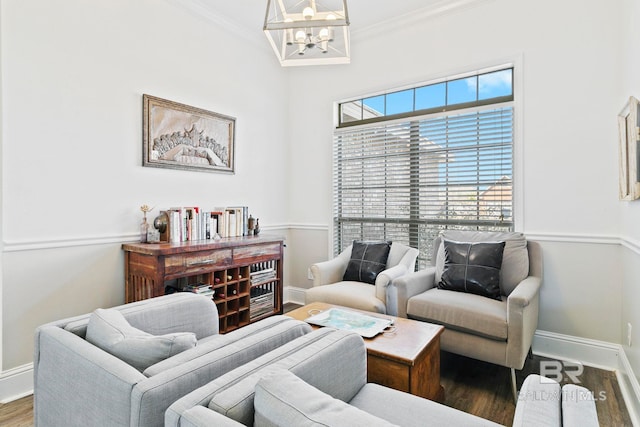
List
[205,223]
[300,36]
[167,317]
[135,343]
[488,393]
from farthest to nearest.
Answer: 1. [205,223]
2. [488,393]
3. [300,36]
4. [167,317]
5. [135,343]

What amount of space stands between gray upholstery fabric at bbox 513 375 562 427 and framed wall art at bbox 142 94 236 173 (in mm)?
2864

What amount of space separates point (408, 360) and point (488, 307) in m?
0.91

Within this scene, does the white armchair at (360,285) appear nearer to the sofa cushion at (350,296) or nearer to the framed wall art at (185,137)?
the sofa cushion at (350,296)

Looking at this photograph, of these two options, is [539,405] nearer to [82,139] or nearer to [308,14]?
[308,14]

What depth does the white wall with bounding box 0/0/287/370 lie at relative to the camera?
2172mm

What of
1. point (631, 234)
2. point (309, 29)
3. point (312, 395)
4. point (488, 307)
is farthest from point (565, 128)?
point (312, 395)

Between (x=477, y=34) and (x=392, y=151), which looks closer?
(x=477, y=34)

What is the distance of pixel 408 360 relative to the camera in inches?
64.5

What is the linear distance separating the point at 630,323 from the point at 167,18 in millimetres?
4104

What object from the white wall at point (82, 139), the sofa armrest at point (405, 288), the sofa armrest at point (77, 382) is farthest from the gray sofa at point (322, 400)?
the white wall at point (82, 139)

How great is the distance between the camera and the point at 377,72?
144 inches

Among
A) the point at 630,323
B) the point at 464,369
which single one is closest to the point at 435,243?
the point at 464,369

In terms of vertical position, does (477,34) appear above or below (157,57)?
above

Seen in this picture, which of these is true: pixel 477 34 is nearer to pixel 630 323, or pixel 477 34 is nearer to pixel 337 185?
pixel 337 185
